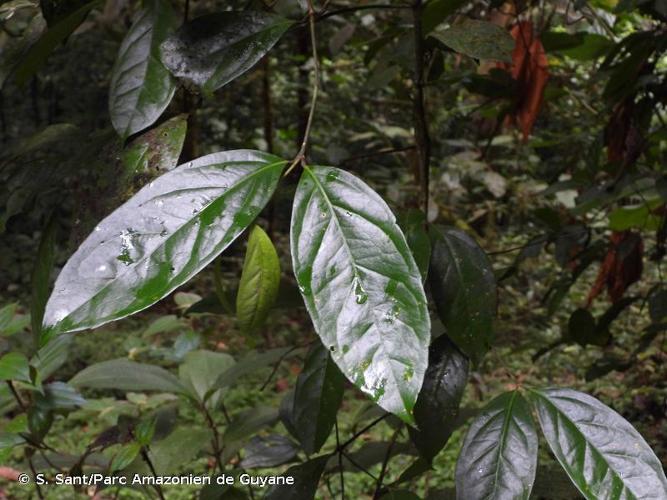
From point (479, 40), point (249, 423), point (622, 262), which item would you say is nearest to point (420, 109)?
point (479, 40)

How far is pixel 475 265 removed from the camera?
548mm

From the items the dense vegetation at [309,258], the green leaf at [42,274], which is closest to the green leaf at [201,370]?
the dense vegetation at [309,258]

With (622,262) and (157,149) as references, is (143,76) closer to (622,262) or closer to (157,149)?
(157,149)

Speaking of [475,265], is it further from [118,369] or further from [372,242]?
[118,369]

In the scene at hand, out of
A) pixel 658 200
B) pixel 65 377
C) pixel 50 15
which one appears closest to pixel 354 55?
pixel 65 377

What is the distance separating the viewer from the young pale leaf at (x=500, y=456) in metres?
0.44

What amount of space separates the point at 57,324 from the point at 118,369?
78cm

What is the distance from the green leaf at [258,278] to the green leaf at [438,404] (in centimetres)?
17

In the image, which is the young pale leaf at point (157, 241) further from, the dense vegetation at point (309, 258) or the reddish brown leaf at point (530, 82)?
the reddish brown leaf at point (530, 82)

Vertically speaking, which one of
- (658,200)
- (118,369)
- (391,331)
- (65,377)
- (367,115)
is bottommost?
(65,377)

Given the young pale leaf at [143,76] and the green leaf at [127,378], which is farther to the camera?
the green leaf at [127,378]

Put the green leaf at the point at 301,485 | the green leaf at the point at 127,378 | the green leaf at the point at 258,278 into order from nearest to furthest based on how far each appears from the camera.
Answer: the green leaf at the point at 258,278, the green leaf at the point at 301,485, the green leaf at the point at 127,378

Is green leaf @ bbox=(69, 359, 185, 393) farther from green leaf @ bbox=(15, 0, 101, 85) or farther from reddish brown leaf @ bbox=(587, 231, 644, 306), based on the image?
reddish brown leaf @ bbox=(587, 231, 644, 306)

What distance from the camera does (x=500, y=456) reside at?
0.45 m
